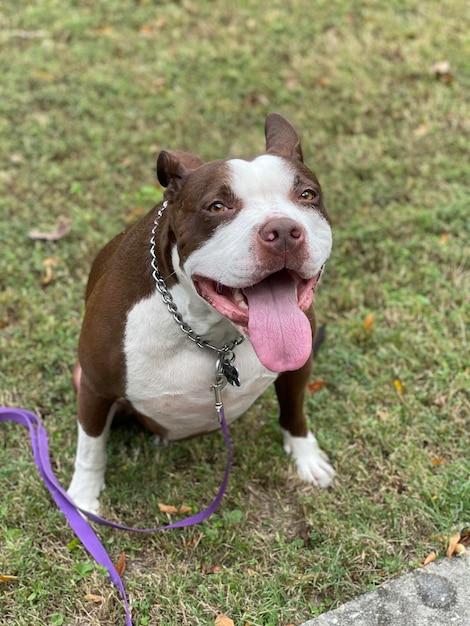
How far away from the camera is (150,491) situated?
11.9ft

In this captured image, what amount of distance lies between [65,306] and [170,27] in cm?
359

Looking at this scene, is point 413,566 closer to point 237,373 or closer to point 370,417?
point 370,417

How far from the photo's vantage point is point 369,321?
443 centimetres

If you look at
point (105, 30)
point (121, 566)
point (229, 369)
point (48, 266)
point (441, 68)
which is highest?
point (105, 30)

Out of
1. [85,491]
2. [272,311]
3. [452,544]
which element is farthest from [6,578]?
[452,544]

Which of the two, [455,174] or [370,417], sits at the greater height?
[455,174]

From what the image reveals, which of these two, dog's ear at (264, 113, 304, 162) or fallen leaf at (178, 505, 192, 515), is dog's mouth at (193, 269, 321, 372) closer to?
dog's ear at (264, 113, 304, 162)

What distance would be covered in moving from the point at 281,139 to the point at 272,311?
2.54 ft

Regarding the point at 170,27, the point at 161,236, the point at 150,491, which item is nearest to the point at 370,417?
the point at 150,491

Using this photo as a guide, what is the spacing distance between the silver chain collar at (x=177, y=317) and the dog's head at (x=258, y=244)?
150 millimetres

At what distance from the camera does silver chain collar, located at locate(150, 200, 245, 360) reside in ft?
9.26

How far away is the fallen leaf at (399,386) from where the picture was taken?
405cm

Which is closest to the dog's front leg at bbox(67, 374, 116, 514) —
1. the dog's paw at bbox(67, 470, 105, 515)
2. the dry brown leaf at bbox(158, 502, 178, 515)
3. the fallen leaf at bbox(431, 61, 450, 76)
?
the dog's paw at bbox(67, 470, 105, 515)

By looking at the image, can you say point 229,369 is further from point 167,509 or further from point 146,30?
point 146,30
